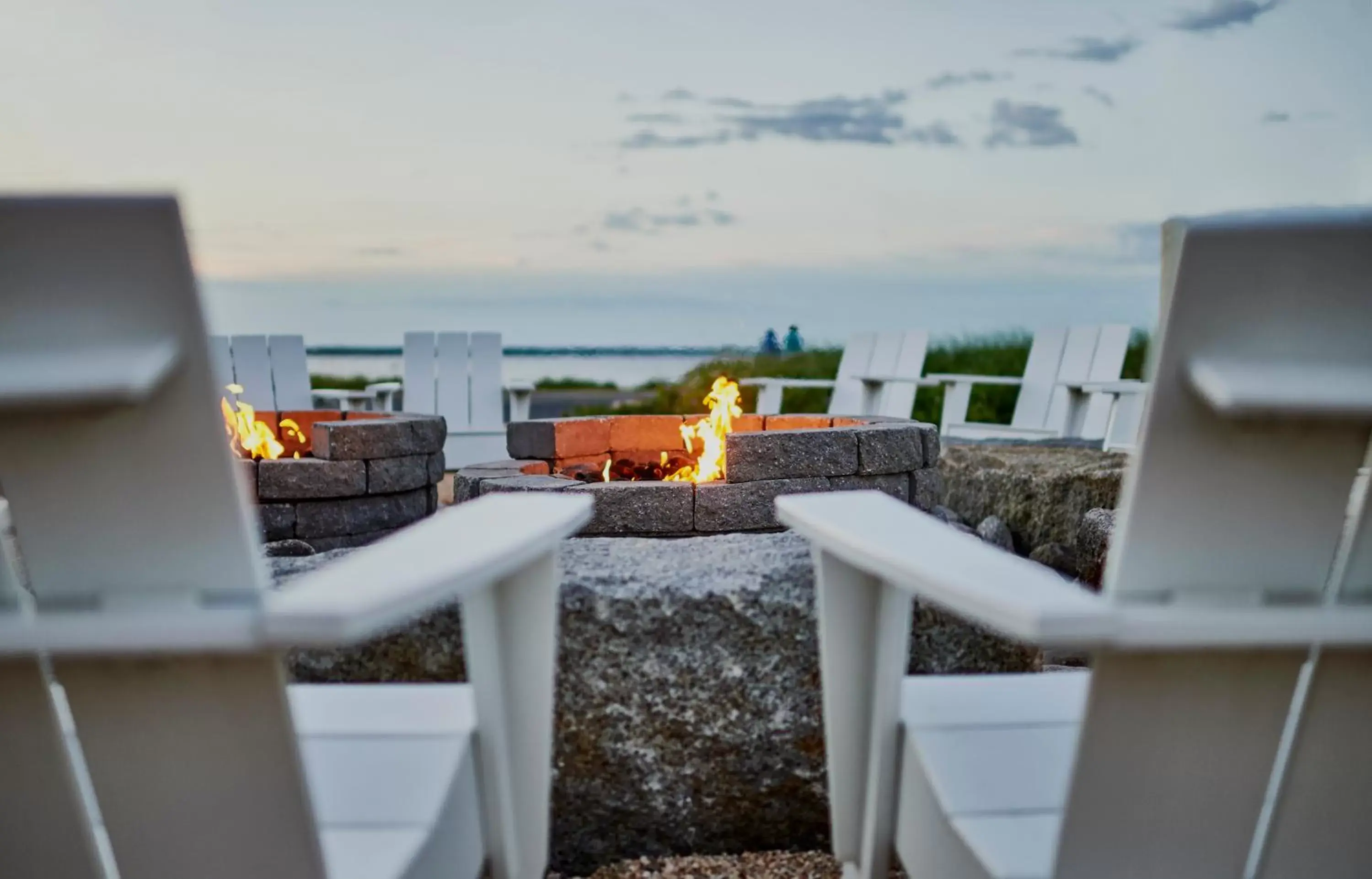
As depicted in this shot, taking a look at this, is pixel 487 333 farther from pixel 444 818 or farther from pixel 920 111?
pixel 444 818

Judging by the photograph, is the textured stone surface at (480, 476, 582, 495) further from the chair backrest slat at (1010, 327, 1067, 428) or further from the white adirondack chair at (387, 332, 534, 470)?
the chair backrest slat at (1010, 327, 1067, 428)

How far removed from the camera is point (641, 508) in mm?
3211

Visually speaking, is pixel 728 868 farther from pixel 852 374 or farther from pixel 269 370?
pixel 269 370

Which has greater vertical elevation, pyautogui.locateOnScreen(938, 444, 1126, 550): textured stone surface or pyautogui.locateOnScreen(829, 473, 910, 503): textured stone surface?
pyautogui.locateOnScreen(829, 473, 910, 503): textured stone surface

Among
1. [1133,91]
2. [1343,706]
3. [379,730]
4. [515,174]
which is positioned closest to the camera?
[1343,706]

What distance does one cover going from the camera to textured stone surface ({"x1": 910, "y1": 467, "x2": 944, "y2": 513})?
146 inches

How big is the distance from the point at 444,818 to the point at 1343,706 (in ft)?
2.96

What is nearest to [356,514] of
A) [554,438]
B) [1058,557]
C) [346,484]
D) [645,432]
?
[346,484]

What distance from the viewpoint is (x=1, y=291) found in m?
0.70

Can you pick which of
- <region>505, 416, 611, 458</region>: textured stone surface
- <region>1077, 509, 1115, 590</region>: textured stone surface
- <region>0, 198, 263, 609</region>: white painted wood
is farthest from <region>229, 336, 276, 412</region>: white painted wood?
<region>0, 198, 263, 609</region>: white painted wood

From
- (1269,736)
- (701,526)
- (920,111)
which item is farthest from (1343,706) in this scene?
(920,111)

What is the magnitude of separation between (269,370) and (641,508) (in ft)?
16.2

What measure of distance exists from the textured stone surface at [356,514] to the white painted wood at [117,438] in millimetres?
3662

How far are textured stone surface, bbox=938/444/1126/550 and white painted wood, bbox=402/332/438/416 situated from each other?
4.23 meters
